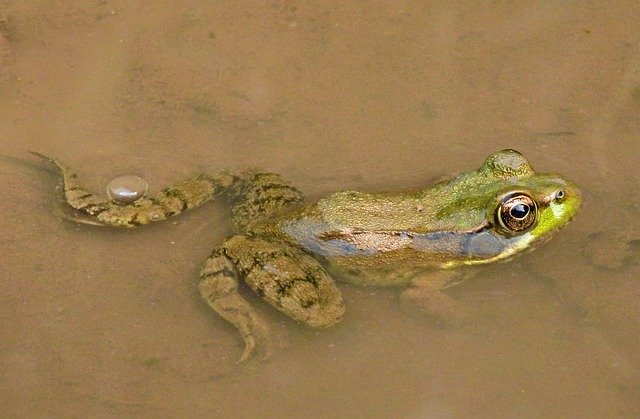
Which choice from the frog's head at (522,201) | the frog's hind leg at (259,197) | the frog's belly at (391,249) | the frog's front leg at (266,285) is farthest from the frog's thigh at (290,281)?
the frog's head at (522,201)

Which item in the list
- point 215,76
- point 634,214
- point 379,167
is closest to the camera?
point 634,214

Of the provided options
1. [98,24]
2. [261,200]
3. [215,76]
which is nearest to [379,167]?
[261,200]

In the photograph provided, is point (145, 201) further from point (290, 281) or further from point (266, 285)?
point (290, 281)

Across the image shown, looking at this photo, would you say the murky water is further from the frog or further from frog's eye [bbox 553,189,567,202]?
frog's eye [bbox 553,189,567,202]

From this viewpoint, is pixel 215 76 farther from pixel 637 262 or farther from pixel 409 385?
pixel 637 262

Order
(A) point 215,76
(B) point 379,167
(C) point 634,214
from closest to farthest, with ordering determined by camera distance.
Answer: (C) point 634,214 < (B) point 379,167 < (A) point 215,76

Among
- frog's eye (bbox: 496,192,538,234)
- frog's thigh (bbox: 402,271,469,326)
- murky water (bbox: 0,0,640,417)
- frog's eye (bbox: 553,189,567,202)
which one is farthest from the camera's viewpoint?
frog's thigh (bbox: 402,271,469,326)


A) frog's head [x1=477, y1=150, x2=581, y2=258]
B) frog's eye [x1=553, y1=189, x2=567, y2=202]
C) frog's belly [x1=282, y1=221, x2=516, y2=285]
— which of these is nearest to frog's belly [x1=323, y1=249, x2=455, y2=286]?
frog's belly [x1=282, y1=221, x2=516, y2=285]

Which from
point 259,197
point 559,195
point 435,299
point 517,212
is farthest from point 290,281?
point 559,195
